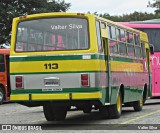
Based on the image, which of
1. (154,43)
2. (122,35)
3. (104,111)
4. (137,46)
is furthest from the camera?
(154,43)

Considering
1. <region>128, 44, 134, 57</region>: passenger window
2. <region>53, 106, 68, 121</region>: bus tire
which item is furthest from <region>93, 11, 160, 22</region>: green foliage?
<region>53, 106, 68, 121</region>: bus tire

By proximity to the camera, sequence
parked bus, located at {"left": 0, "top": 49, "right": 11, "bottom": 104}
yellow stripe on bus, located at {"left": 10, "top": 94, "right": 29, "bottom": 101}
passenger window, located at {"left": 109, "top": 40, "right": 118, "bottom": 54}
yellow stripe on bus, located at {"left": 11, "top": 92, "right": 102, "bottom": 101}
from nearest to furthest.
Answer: yellow stripe on bus, located at {"left": 11, "top": 92, "right": 102, "bottom": 101} → yellow stripe on bus, located at {"left": 10, "top": 94, "right": 29, "bottom": 101} → passenger window, located at {"left": 109, "top": 40, "right": 118, "bottom": 54} → parked bus, located at {"left": 0, "top": 49, "right": 11, "bottom": 104}

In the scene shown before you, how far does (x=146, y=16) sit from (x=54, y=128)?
83.7m

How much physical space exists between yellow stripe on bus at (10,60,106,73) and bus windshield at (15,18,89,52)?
0.43 metres

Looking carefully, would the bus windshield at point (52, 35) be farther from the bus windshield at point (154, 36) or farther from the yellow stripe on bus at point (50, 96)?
the bus windshield at point (154, 36)

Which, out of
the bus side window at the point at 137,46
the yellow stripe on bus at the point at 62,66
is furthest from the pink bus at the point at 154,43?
the yellow stripe on bus at the point at 62,66

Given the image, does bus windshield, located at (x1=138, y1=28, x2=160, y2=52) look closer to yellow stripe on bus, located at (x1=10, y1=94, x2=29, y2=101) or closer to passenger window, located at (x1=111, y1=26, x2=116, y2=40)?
passenger window, located at (x1=111, y1=26, x2=116, y2=40)

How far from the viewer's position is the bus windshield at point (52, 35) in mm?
14383

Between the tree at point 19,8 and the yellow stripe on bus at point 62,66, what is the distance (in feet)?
104

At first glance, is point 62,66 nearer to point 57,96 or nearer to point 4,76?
point 57,96

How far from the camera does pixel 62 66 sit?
1410cm

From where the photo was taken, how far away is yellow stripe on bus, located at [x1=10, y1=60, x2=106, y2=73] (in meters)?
14.0

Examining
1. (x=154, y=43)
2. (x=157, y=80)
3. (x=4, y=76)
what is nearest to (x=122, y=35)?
(x=157, y=80)

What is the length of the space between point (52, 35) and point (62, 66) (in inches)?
41.2
